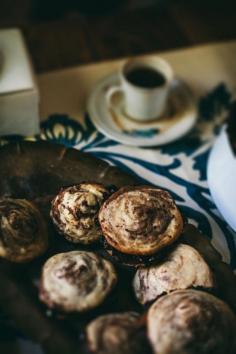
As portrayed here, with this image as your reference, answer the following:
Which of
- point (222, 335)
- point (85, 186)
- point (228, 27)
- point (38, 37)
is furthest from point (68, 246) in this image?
point (228, 27)

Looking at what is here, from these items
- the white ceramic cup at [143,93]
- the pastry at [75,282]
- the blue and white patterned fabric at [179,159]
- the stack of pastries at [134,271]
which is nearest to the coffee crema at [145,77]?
the white ceramic cup at [143,93]

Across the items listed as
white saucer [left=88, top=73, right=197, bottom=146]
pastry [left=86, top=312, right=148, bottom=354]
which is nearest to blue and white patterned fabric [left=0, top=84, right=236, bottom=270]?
white saucer [left=88, top=73, right=197, bottom=146]

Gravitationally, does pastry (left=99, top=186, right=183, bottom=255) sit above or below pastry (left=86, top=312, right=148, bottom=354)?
above

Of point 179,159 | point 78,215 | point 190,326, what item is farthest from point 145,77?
→ point 190,326

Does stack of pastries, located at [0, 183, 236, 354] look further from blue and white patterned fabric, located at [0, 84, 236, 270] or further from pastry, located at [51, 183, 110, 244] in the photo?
blue and white patterned fabric, located at [0, 84, 236, 270]

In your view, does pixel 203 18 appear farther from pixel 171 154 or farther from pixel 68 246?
pixel 68 246
